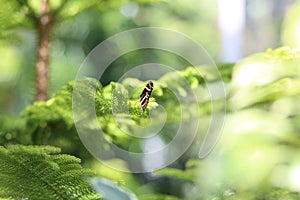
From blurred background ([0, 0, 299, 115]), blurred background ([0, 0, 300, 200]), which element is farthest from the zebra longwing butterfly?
blurred background ([0, 0, 299, 115])

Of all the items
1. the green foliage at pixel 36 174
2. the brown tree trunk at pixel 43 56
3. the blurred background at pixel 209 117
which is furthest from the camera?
the brown tree trunk at pixel 43 56

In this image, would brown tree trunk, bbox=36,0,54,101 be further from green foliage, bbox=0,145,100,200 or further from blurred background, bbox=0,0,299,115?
green foliage, bbox=0,145,100,200

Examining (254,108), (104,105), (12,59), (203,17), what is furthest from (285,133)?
(203,17)

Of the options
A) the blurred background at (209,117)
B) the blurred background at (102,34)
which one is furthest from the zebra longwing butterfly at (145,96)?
the blurred background at (102,34)

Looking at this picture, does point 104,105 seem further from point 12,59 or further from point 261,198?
point 12,59

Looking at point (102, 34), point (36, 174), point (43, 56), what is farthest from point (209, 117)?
point (102, 34)

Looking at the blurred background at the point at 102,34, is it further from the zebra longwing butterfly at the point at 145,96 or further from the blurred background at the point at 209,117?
the zebra longwing butterfly at the point at 145,96
